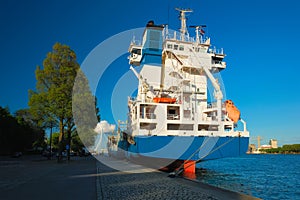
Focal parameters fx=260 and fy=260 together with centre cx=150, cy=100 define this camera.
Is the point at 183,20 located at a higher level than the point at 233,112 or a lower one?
higher

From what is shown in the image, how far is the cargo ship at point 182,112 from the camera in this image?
1870 cm

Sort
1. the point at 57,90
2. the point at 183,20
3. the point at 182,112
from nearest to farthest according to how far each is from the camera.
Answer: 1. the point at 182,112
2. the point at 57,90
3. the point at 183,20

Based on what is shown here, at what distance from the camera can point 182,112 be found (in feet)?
66.2

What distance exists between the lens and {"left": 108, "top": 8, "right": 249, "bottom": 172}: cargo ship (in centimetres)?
1870

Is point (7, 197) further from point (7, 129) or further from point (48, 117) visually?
point (7, 129)

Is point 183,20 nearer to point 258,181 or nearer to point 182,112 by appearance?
point 182,112

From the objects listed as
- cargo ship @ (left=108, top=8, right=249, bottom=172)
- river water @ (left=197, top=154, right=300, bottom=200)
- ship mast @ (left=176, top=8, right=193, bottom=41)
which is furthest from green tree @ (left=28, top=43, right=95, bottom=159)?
river water @ (left=197, top=154, right=300, bottom=200)

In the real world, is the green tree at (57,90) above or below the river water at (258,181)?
above

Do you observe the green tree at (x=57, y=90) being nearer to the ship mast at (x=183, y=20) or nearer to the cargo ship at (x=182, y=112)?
the cargo ship at (x=182, y=112)

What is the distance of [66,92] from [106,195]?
1903 centimetres

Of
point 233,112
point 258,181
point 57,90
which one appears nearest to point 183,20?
point 233,112

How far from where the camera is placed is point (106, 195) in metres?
9.09

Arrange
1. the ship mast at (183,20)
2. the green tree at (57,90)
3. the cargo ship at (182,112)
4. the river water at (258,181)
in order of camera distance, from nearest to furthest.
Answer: the river water at (258,181) < the cargo ship at (182,112) < the green tree at (57,90) < the ship mast at (183,20)

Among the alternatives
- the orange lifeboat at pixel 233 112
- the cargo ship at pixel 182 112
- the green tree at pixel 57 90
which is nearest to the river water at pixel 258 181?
the cargo ship at pixel 182 112
